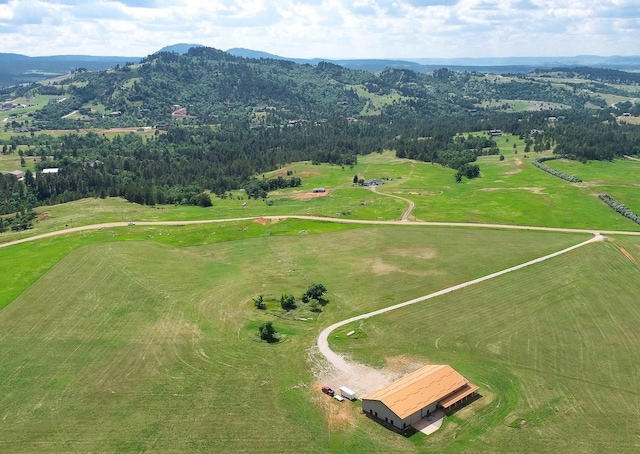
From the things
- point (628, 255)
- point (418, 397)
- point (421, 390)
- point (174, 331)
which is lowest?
point (628, 255)

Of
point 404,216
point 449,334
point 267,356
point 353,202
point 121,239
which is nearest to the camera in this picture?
point 267,356

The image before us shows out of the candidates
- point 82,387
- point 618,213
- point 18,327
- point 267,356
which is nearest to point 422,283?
point 267,356

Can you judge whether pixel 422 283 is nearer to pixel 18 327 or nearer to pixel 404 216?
pixel 404 216

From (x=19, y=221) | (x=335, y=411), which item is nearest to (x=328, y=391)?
(x=335, y=411)

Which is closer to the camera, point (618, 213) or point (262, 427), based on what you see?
point (262, 427)

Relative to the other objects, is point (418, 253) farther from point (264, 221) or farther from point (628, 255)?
point (264, 221)

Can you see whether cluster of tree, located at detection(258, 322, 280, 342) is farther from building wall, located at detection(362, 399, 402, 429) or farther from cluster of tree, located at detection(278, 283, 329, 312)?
building wall, located at detection(362, 399, 402, 429)
